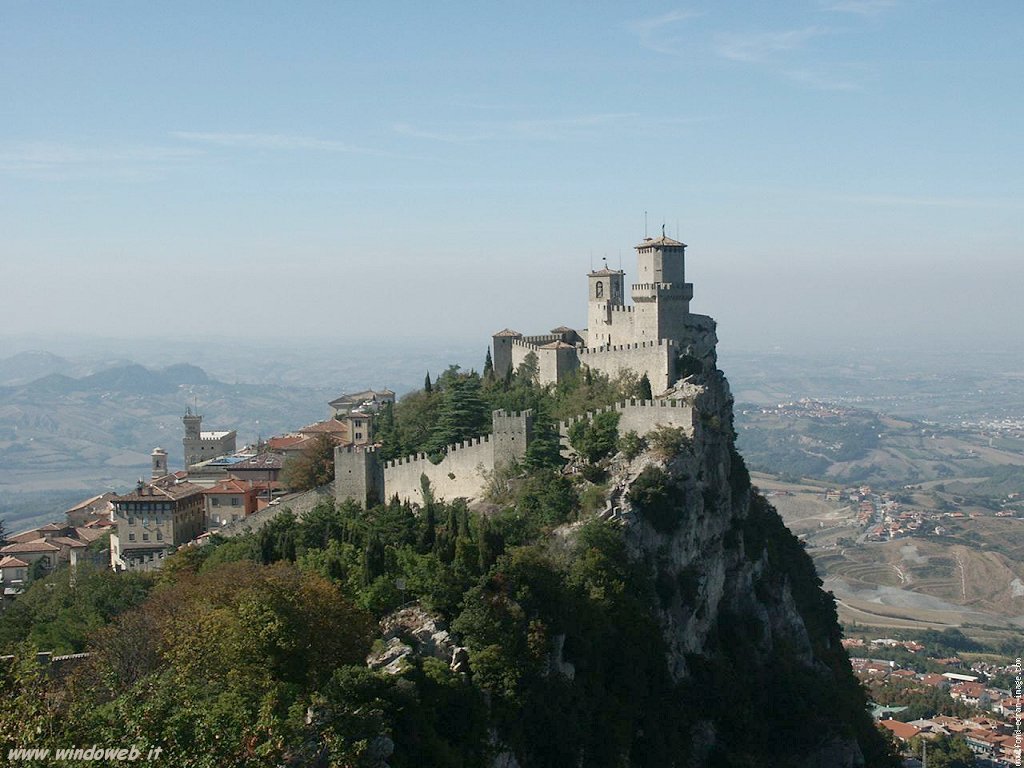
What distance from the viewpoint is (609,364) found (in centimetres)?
5672

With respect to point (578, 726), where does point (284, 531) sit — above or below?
above

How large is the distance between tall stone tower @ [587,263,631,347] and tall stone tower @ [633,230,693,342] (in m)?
2.75

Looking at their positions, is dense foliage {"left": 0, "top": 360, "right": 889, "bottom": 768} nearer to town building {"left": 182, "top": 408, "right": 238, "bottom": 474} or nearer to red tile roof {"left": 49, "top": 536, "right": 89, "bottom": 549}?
red tile roof {"left": 49, "top": 536, "right": 89, "bottom": 549}

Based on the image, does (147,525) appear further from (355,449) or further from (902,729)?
(902,729)

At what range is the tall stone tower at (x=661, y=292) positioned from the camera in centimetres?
5744

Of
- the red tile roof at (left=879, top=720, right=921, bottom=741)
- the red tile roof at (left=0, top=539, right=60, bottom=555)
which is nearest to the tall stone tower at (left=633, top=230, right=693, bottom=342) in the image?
the red tile roof at (left=0, top=539, right=60, bottom=555)

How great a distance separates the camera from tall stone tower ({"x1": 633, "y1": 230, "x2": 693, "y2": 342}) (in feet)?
188

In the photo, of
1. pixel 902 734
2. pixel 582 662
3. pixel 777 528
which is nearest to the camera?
pixel 582 662

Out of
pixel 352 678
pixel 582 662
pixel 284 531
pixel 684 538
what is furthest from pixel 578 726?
pixel 284 531

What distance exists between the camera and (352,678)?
95.8 ft

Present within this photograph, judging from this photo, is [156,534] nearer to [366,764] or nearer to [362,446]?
[362,446]

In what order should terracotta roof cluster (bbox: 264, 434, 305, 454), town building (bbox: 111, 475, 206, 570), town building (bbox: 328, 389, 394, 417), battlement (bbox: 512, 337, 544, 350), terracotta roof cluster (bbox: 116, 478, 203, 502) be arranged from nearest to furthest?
town building (bbox: 111, 475, 206, 570), terracotta roof cluster (bbox: 116, 478, 203, 502), battlement (bbox: 512, 337, 544, 350), terracotta roof cluster (bbox: 264, 434, 305, 454), town building (bbox: 328, 389, 394, 417)

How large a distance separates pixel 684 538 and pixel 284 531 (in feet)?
52.0

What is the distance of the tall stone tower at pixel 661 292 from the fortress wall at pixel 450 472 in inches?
Answer: 411
